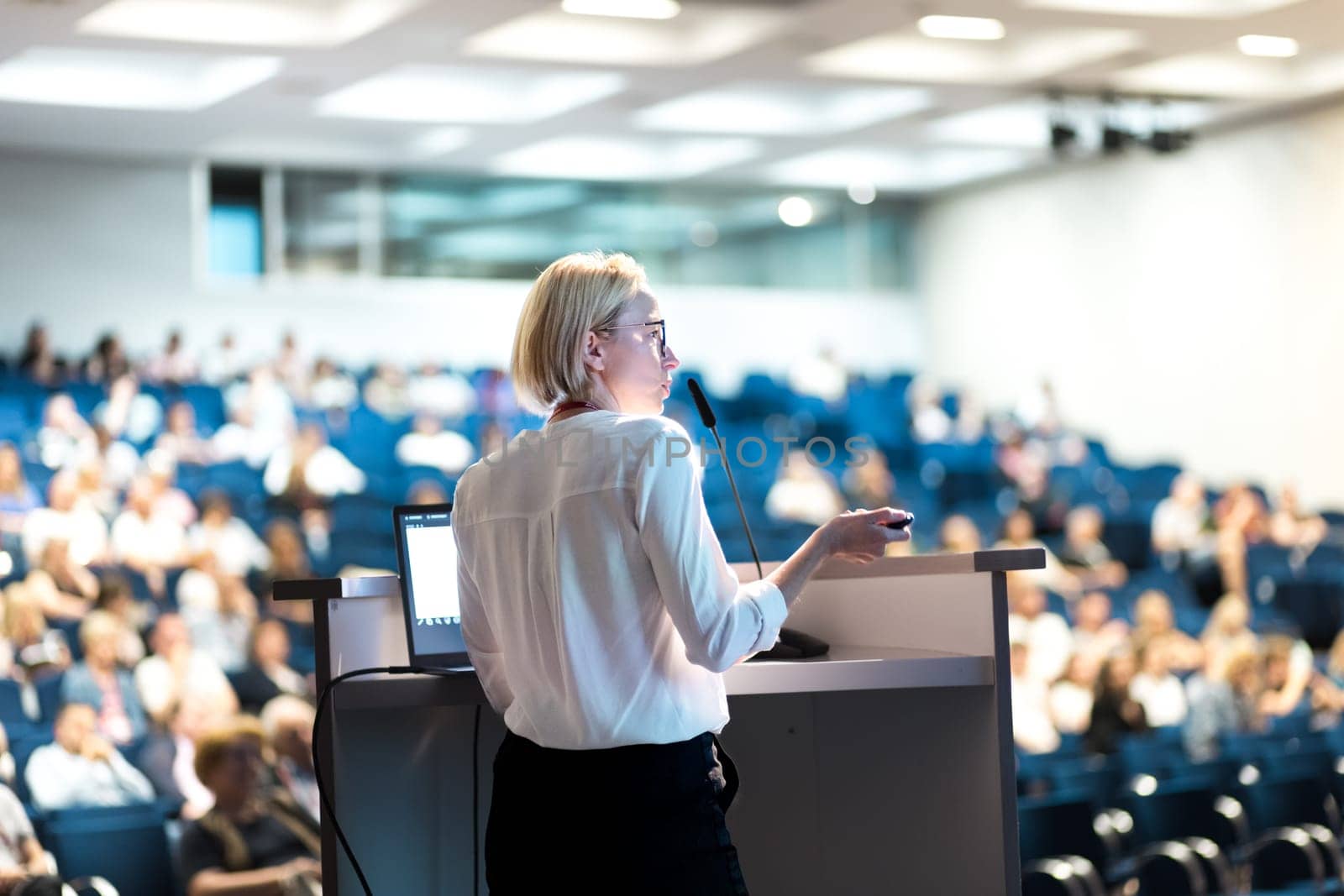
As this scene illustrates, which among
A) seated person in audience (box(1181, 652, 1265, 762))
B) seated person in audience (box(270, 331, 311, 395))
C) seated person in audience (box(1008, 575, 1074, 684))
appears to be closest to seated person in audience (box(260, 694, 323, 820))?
seated person in audience (box(1008, 575, 1074, 684))

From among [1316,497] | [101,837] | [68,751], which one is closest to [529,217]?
[1316,497]

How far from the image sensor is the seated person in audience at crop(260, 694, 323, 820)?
13.4 ft

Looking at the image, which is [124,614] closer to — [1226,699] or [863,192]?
[1226,699]

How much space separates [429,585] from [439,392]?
783 centimetres

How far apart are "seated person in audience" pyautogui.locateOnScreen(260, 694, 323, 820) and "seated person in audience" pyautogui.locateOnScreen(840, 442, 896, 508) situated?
407cm

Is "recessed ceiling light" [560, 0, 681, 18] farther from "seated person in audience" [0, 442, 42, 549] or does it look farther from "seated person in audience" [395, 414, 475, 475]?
"seated person in audience" [0, 442, 42, 549]

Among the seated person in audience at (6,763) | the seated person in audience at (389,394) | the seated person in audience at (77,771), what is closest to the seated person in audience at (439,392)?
the seated person in audience at (389,394)

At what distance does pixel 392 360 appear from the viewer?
36.1 ft

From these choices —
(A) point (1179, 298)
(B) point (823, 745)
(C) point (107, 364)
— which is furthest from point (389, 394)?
(B) point (823, 745)

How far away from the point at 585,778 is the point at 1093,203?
1024cm

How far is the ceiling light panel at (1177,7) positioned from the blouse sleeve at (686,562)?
21.0 feet

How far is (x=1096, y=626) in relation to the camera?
22.6ft

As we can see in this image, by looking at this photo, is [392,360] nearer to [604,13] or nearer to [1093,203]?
[604,13]

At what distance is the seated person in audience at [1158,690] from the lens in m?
6.30
